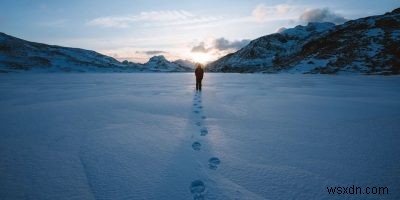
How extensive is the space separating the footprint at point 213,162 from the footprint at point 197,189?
0.54 metres

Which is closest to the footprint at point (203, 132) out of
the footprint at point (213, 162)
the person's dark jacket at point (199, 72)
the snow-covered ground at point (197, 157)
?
the snow-covered ground at point (197, 157)

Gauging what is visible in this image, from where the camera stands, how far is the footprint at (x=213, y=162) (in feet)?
13.0

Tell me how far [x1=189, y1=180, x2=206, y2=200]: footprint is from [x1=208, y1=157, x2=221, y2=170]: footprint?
54 centimetres

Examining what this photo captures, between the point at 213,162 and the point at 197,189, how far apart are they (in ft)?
3.07

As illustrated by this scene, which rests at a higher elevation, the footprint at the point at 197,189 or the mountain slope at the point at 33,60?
the mountain slope at the point at 33,60

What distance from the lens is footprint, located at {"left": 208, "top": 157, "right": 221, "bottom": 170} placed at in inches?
156

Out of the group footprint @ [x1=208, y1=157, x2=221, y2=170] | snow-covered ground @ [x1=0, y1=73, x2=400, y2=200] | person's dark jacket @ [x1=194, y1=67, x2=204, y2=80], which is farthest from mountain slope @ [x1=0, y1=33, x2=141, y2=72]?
footprint @ [x1=208, y1=157, x2=221, y2=170]

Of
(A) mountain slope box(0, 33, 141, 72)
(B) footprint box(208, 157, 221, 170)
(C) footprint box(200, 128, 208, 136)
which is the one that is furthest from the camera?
(A) mountain slope box(0, 33, 141, 72)

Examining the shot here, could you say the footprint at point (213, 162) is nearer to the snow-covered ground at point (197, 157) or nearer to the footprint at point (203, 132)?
the snow-covered ground at point (197, 157)

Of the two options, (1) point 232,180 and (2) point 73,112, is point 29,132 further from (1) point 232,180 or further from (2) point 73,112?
(1) point 232,180

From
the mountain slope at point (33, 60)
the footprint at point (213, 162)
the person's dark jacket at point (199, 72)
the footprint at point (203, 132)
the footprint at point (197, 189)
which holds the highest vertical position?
the mountain slope at point (33, 60)

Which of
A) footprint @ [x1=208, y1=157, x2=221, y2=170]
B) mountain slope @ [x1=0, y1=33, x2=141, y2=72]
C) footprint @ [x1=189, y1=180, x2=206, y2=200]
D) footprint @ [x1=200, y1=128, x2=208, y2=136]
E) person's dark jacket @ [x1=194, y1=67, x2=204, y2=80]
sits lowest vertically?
footprint @ [x1=189, y1=180, x2=206, y2=200]
